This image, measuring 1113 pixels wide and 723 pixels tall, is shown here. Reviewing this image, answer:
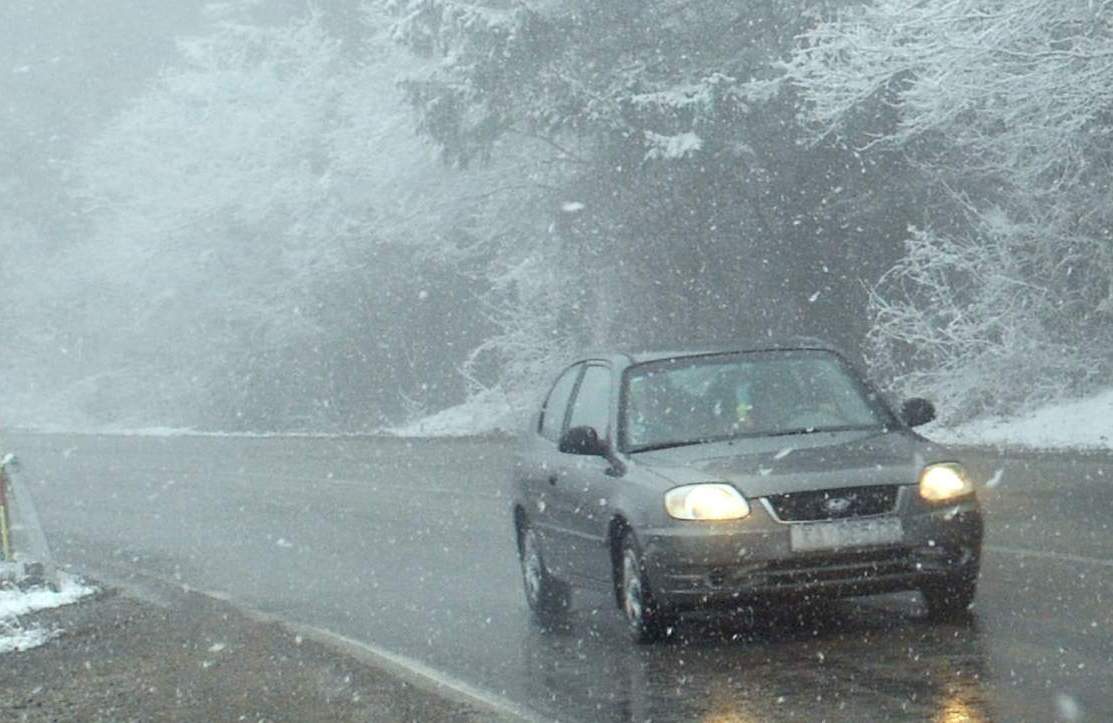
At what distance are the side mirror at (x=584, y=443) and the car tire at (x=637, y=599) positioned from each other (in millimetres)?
623

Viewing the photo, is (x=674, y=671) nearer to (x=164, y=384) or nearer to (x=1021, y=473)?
(x=1021, y=473)

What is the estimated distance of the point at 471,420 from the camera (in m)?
41.8

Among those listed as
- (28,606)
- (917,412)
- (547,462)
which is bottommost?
(28,606)

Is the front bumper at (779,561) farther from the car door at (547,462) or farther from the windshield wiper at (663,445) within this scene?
the car door at (547,462)

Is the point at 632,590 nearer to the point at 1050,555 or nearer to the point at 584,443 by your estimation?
the point at 584,443

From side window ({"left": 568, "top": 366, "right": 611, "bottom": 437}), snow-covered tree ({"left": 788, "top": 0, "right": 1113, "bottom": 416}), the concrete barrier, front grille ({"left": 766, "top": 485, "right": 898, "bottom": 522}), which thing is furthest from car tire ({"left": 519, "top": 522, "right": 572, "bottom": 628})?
snow-covered tree ({"left": 788, "top": 0, "right": 1113, "bottom": 416})

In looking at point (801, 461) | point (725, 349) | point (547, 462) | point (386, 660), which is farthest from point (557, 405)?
point (801, 461)

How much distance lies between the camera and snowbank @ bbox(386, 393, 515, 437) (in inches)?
1580

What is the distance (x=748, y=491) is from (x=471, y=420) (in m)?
32.4

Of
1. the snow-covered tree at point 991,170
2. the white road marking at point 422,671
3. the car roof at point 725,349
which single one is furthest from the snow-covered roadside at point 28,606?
the snow-covered tree at point 991,170

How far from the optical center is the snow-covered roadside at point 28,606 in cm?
1191

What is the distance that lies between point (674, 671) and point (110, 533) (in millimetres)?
12562

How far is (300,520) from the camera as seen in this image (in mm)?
20688

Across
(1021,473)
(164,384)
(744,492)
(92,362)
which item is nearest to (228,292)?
(164,384)
